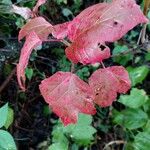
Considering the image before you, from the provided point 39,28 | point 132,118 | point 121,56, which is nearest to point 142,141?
point 132,118

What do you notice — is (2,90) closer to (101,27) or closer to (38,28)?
(38,28)

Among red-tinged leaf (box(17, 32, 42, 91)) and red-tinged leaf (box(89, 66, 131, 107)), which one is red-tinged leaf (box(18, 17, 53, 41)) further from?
red-tinged leaf (box(89, 66, 131, 107))

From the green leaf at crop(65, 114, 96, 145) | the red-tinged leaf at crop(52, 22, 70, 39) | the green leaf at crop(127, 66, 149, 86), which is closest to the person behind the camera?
the red-tinged leaf at crop(52, 22, 70, 39)

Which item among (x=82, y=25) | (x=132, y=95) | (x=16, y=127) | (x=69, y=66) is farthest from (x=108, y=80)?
(x=16, y=127)

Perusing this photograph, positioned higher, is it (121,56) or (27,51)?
(27,51)

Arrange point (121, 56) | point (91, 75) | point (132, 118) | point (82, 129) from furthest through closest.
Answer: point (121, 56), point (132, 118), point (82, 129), point (91, 75)

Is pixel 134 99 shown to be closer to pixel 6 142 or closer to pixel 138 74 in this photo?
pixel 138 74

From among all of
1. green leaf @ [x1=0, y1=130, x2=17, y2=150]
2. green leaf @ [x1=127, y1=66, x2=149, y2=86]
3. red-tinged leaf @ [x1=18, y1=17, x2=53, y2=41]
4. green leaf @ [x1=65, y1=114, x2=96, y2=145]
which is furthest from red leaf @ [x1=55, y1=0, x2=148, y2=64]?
green leaf @ [x1=127, y1=66, x2=149, y2=86]

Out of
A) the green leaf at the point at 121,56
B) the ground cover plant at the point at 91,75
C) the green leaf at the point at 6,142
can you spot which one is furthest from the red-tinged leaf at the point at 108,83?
the green leaf at the point at 121,56
